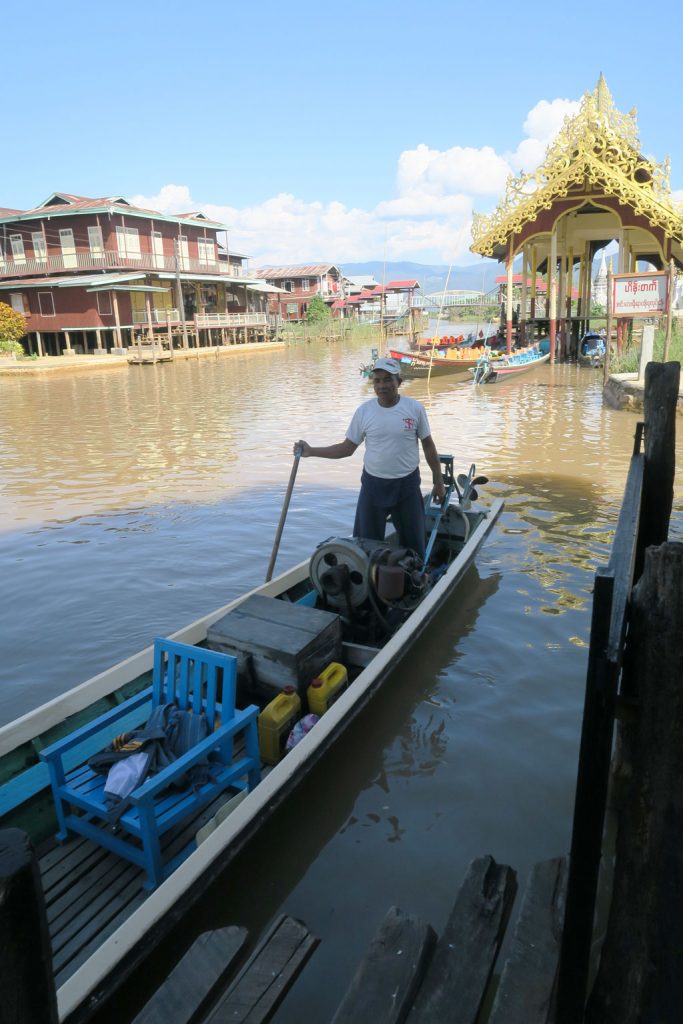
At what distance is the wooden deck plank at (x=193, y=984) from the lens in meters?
2.05

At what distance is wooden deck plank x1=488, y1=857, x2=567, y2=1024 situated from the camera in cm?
194

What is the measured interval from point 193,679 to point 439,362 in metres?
21.5

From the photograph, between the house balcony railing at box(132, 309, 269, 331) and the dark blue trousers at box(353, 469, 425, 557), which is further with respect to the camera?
the house balcony railing at box(132, 309, 269, 331)

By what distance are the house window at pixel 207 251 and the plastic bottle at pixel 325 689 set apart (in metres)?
41.7

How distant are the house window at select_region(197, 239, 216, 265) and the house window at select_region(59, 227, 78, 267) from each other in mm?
8947

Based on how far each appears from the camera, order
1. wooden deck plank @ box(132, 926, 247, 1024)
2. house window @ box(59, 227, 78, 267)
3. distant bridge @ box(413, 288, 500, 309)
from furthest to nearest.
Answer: house window @ box(59, 227, 78, 267) → distant bridge @ box(413, 288, 500, 309) → wooden deck plank @ box(132, 926, 247, 1024)

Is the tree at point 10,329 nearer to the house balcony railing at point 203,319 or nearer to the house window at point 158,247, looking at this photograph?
the house balcony railing at point 203,319

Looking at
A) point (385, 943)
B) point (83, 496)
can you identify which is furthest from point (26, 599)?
point (385, 943)

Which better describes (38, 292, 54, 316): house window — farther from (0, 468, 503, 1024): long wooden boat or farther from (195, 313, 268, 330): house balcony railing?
(0, 468, 503, 1024): long wooden boat

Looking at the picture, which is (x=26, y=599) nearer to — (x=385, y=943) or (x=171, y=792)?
(x=171, y=792)

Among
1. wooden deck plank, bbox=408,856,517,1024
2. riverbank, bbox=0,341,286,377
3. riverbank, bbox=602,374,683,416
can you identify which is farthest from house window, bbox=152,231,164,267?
wooden deck plank, bbox=408,856,517,1024

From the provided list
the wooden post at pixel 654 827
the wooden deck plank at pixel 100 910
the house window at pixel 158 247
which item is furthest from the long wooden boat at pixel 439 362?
the wooden post at pixel 654 827

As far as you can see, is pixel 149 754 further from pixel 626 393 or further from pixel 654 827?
pixel 626 393

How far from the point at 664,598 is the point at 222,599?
5.52 meters
